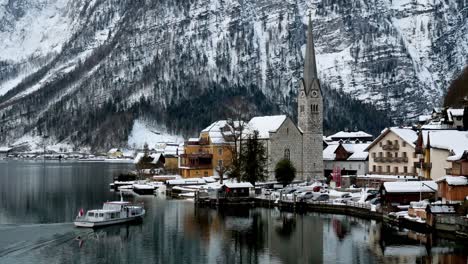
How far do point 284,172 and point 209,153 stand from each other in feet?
65.2

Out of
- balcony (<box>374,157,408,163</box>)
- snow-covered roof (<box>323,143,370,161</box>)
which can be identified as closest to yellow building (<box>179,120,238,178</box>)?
snow-covered roof (<box>323,143,370,161</box>)

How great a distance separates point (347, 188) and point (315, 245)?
33.9 meters

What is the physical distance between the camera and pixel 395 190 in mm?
71438

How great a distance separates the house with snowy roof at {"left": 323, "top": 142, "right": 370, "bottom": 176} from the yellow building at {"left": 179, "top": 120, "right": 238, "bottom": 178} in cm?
1386

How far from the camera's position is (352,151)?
11044 centimetres

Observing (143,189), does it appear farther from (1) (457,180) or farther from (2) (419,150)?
(1) (457,180)

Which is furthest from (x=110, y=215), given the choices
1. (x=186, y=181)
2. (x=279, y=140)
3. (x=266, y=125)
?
(x=266, y=125)

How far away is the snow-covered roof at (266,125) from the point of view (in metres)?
106

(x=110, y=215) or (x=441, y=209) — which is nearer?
(x=441, y=209)

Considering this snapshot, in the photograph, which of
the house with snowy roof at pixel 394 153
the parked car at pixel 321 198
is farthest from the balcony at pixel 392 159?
the parked car at pixel 321 198

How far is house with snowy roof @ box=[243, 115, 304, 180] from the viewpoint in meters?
105

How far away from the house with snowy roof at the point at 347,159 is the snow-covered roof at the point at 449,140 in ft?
86.0

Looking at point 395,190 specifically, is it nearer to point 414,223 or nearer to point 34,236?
point 414,223

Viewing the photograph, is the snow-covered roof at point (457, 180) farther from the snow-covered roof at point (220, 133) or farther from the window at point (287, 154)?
the snow-covered roof at point (220, 133)
